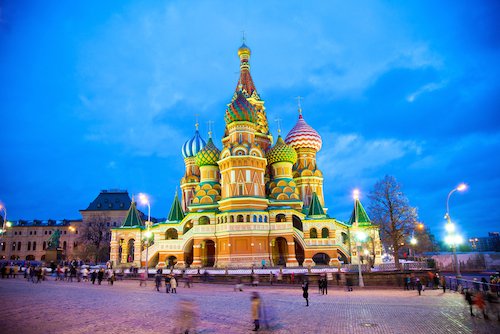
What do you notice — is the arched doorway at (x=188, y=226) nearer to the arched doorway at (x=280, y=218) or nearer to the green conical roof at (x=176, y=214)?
the green conical roof at (x=176, y=214)

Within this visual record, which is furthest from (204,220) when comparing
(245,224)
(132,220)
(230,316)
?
(230,316)

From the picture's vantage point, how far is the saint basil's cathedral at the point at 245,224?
4672cm

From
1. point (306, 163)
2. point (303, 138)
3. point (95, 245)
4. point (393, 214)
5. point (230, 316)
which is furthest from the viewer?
point (95, 245)

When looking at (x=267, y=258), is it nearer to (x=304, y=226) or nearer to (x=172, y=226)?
(x=304, y=226)

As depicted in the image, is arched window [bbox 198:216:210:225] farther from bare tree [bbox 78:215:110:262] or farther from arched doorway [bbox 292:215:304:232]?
bare tree [bbox 78:215:110:262]

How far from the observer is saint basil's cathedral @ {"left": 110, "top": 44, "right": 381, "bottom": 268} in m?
46.7

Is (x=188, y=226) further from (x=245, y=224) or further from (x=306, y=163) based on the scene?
(x=306, y=163)

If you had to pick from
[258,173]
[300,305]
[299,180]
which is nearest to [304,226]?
[258,173]

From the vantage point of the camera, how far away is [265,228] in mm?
47219

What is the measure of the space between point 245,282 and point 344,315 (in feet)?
59.2

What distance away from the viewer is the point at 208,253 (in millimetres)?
52344

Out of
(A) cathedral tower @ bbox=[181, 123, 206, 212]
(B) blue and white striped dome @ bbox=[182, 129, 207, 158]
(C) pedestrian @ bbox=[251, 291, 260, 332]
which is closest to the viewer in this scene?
(C) pedestrian @ bbox=[251, 291, 260, 332]

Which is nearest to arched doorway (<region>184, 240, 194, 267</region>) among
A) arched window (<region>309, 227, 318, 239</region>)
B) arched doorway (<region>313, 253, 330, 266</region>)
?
arched window (<region>309, 227, 318, 239</region>)

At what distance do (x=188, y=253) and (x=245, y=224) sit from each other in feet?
36.6
